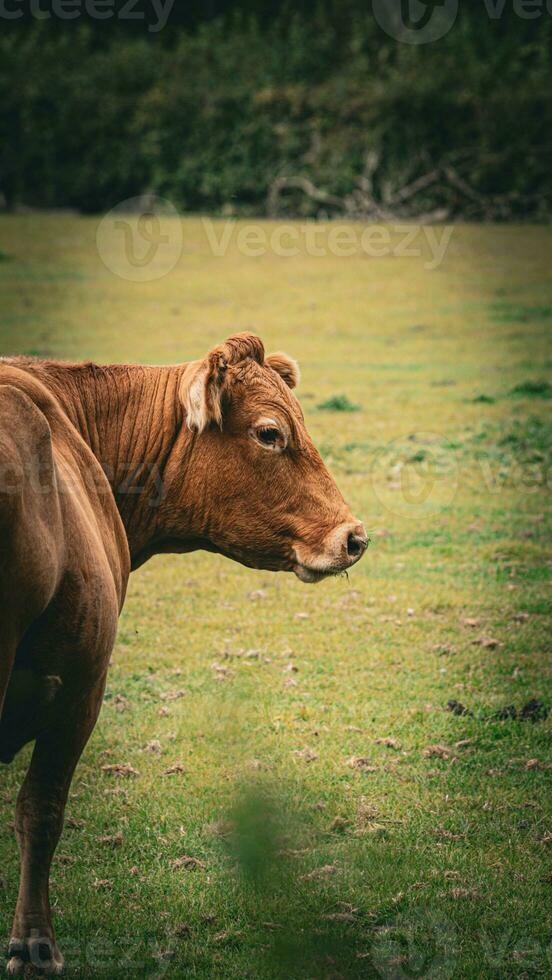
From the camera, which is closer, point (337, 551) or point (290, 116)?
point (337, 551)

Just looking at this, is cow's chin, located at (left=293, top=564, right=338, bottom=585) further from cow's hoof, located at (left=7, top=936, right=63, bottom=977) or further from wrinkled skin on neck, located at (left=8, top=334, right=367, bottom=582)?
cow's hoof, located at (left=7, top=936, right=63, bottom=977)

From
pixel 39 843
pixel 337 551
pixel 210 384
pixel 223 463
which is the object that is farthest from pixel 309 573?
pixel 39 843

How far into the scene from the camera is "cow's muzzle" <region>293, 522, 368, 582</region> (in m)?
4.96

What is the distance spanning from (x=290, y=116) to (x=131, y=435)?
27.0m

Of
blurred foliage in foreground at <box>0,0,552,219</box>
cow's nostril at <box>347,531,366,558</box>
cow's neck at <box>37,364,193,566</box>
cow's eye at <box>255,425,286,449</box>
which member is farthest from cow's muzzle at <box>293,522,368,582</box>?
blurred foliage in foreground at <box>0,0,552,219</box>

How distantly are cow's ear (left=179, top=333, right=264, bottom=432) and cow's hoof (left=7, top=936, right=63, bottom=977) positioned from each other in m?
2.26

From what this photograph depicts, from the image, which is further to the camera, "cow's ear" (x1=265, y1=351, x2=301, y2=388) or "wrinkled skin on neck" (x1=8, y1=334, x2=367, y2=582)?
"cow's ear" (x1=265, y1=351, x2=301, y2=388)

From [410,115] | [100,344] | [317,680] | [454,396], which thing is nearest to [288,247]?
[410,115]

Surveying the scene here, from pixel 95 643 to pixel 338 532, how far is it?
1.34m

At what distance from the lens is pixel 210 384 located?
4.94 meters

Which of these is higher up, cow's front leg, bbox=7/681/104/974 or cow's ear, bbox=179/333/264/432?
cow's ear, bbox=179/333/264/432

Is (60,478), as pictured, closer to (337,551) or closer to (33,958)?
(337,551)

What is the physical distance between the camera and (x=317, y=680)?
761 cm

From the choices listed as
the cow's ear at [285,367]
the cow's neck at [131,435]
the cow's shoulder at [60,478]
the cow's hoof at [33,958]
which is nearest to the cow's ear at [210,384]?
the cow's neck at [131,435]
